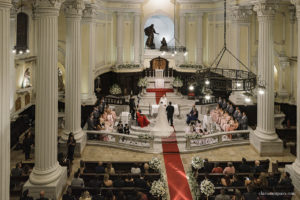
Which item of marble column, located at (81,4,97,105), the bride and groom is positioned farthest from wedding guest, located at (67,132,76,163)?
marble column, located at (81,4,97,105)

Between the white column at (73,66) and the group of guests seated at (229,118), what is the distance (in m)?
8.29

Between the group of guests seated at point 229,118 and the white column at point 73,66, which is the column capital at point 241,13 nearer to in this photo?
the group of guests seated at point 229,118

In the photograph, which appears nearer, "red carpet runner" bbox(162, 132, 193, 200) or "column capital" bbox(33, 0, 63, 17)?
"column capital" bbox(33, 0, 63, 17)

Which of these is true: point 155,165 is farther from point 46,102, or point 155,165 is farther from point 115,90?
point 115,90

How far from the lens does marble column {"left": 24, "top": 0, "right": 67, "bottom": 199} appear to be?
33.3 feet

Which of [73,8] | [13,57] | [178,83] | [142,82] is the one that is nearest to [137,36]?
[142,82]

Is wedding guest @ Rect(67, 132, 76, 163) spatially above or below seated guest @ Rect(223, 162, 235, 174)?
above

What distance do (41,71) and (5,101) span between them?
3503mm

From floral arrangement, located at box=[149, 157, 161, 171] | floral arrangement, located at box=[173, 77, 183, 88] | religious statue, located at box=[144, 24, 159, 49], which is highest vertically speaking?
religious statue, located at box=[144, 24, 159, 49]

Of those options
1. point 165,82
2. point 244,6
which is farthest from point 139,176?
point 165,82

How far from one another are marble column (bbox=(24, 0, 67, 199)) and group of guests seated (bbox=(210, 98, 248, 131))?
35.3 feet

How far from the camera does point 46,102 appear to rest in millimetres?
10430

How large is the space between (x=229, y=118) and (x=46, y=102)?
38.4ft

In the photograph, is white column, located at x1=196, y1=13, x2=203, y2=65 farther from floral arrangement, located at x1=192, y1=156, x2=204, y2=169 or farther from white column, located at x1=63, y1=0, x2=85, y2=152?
floral arrangement, located at x1=192, y1=156, x2=204, y2=169
